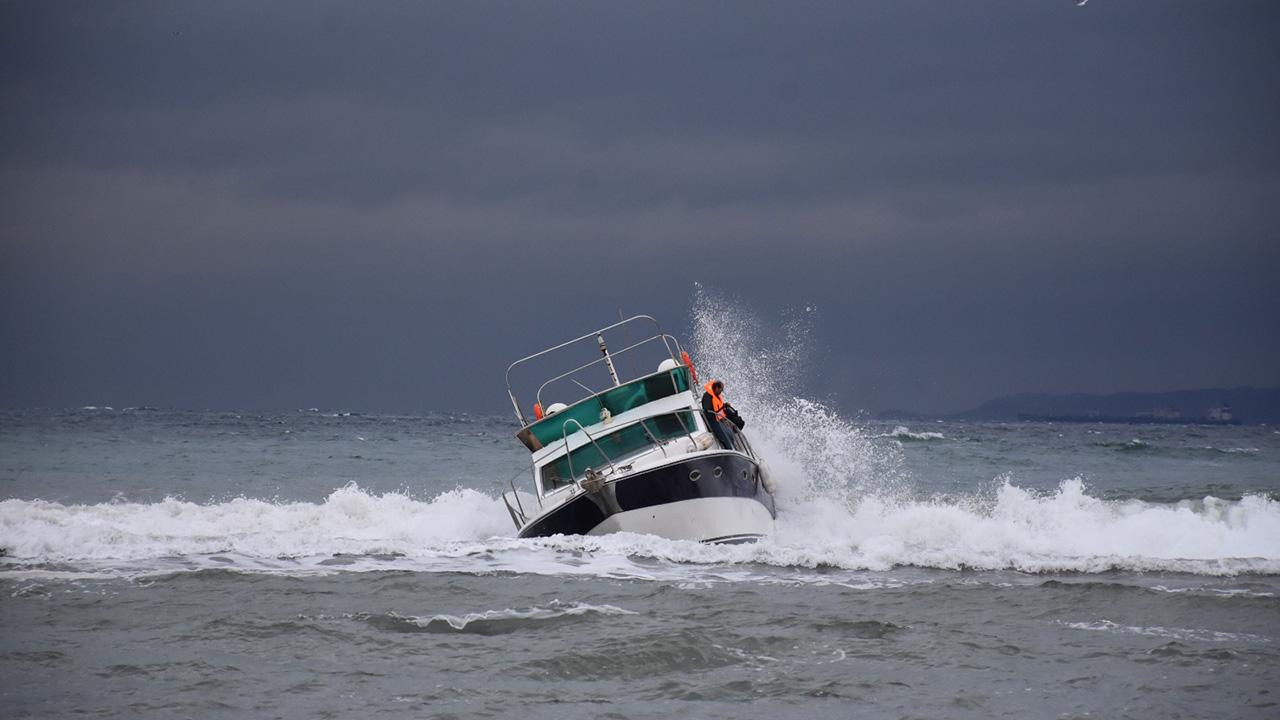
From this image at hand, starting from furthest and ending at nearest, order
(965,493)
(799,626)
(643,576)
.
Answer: (965,493) < (643,576) < (799,626)

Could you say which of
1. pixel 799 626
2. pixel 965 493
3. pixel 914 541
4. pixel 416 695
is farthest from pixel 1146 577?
pixel 965 493

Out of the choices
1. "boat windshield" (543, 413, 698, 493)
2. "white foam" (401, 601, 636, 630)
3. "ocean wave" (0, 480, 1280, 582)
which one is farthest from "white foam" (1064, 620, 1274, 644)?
"boat windshield" (543, 413, 698, 493)

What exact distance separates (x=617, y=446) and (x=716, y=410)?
152 centimetres

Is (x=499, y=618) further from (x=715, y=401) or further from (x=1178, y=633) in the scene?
(x=1178, y=633)


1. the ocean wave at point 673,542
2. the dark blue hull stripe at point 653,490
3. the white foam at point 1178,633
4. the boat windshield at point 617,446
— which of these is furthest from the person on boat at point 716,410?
the white foam at point 1178,633

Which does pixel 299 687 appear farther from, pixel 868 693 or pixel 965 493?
pixel 965 493

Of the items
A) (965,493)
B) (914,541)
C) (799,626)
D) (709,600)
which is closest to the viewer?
(799,626)

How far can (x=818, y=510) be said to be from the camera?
18422mm

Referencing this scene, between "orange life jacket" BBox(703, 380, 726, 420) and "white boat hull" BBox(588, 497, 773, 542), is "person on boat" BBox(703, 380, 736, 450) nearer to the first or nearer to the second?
"orange life jacket" BBox(703, 380, 726, 420)

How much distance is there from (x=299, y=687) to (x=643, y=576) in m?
5.26

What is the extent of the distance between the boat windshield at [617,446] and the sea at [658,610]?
1.30 meters

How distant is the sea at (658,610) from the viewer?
8375mm

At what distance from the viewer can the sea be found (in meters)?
8.38

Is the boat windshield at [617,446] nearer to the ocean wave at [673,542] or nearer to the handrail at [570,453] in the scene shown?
the handrail at [570,453]
